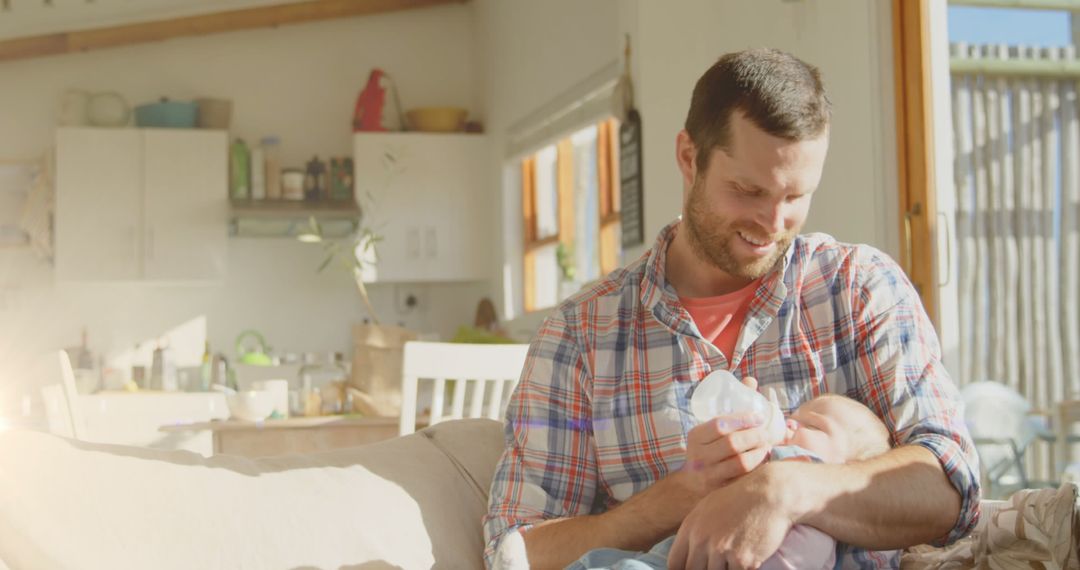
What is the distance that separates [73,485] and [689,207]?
91cm

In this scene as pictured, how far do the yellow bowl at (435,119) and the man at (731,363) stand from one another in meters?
5.62

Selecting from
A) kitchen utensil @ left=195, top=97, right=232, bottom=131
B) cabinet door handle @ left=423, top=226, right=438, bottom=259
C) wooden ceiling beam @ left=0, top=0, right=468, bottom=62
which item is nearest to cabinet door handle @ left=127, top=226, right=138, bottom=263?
kitchen utensil @ left=195, top=97, right=232, bottom=131

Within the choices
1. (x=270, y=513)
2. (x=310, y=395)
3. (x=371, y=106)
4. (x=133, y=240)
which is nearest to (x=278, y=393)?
(x=310, y=395)

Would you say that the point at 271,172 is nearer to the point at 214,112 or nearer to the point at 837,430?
the point at 214,112

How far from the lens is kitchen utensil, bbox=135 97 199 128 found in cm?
698

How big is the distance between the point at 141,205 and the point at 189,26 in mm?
1116

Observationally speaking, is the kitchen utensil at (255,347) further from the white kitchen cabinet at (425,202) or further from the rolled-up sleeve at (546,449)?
the rolled-up sleeve at (546,449)

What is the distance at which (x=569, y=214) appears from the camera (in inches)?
244

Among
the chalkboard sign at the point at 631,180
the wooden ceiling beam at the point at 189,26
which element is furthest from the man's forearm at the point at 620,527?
the wooden ceiling beam at the point at 189,26

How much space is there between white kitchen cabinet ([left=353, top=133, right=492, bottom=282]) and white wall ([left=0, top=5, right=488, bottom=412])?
307mm

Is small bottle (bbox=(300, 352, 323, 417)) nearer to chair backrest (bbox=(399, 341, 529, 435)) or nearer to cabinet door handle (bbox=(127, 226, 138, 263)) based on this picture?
chair backrest (bbox=(399, 341, 529, 435))

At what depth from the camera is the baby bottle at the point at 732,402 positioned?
4.68ft

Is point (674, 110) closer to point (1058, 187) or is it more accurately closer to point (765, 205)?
point (1058, 187)

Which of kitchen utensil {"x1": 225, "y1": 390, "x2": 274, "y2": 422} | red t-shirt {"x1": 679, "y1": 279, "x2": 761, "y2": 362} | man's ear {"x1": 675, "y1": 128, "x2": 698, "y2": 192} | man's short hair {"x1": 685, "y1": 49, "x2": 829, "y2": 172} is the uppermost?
man's short hair {"x1": 685, "y1": 49, "x2": 829, "y2": 172}
